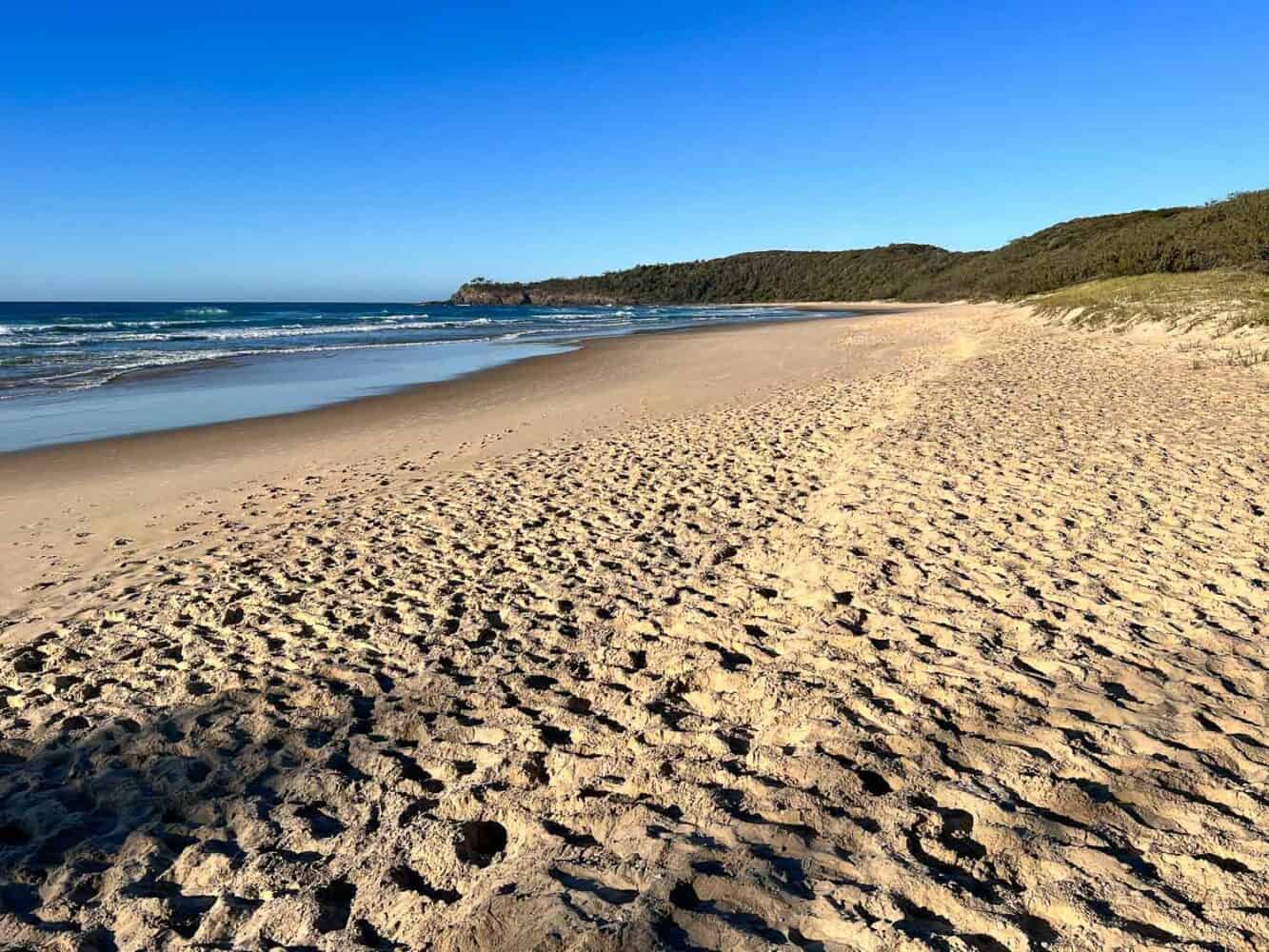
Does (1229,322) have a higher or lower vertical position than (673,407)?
higher

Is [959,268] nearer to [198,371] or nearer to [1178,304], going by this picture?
[1178,304]

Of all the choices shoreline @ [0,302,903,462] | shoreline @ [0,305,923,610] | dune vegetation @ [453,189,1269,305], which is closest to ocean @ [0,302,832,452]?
shoreline @ [0,302,903,462]

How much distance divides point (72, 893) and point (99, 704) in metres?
1.61

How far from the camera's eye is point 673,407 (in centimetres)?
1347

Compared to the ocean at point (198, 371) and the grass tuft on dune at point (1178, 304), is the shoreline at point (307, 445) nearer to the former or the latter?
the ocean at point (198, 371)

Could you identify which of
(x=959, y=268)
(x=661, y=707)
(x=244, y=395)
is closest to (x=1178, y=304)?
(x=661, y=707)

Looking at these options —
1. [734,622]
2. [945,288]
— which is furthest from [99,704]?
[945,288]

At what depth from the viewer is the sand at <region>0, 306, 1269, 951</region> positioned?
2479 millimetres

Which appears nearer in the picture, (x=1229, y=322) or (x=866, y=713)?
(x=866, y=713)

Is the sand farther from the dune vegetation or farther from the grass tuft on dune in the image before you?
the dune vegetation

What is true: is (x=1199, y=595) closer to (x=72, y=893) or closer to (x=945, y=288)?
(x=72, y=893)

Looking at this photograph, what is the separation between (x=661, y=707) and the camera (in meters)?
3.73

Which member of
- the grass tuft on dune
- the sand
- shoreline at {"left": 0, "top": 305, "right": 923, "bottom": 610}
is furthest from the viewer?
the grass tuft on dune

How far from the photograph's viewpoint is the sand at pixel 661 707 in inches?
97.6
